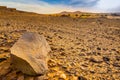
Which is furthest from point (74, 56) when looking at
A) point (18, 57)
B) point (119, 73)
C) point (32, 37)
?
point (18, 57)

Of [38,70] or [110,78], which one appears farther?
[110,78]

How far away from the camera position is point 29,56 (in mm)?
4727

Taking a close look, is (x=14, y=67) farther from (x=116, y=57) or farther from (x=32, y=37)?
(x=116, y=57)

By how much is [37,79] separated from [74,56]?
2015 mm

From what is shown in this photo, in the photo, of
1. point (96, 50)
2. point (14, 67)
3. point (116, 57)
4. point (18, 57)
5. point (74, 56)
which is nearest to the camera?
point (18, 57)

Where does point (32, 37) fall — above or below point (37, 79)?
above

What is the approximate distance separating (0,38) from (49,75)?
9.14 feet

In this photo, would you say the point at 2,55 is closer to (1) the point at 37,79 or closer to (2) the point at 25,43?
(2) the point at 25,43

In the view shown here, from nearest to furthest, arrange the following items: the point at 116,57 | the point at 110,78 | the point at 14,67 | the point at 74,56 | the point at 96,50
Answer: the point at 14,67
the point at 110,78
the point at 74,56
the point at 116,57
the point at 96,50

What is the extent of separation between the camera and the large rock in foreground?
15.1 ft

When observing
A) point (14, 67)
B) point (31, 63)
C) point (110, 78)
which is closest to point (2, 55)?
point (14, 67)

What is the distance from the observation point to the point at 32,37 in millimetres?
5105

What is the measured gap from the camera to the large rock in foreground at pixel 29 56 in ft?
15.1

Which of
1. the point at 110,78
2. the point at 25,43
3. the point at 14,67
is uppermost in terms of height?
the point at 25,43
